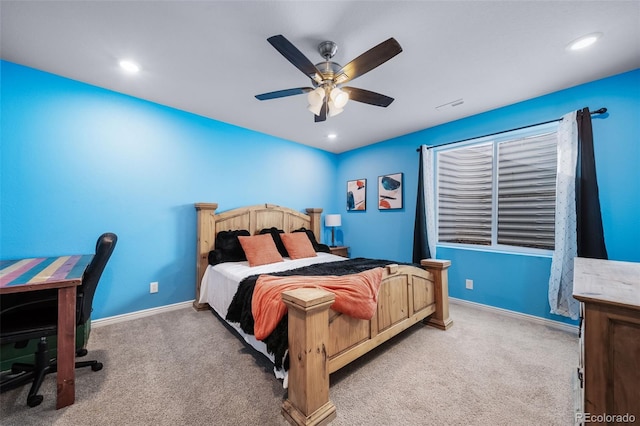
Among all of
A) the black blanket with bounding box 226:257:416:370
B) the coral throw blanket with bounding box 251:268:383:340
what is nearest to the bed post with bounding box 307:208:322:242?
the black blanket with bounding box 226:257:416:370

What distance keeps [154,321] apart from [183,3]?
9.54 ft

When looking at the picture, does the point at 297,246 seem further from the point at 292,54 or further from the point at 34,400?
the point at 34,400

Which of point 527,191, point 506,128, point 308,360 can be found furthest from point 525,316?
point 308,360

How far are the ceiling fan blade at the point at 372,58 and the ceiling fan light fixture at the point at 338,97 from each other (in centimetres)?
11

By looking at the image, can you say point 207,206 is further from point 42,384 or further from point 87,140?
point 42,384

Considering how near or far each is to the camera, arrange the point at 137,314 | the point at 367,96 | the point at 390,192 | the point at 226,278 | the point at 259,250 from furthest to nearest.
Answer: the point at 390,192 → the point at 259,250 → the point at 137,314 → the point at 226,278 → the point at 367,96

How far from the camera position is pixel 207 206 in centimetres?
306

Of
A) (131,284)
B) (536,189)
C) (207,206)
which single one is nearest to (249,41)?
(207,206)

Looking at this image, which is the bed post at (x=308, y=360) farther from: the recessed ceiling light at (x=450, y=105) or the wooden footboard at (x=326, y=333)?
the recessed ceiling light at (x=450, y=105)

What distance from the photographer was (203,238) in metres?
3.06

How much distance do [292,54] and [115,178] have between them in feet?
7.83

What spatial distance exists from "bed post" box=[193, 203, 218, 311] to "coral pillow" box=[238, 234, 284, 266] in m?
0.41

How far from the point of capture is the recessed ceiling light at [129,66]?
2.08 metres

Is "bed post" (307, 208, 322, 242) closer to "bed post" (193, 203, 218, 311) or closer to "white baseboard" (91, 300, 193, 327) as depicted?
"bed post" (193, 203, 218, 311)
